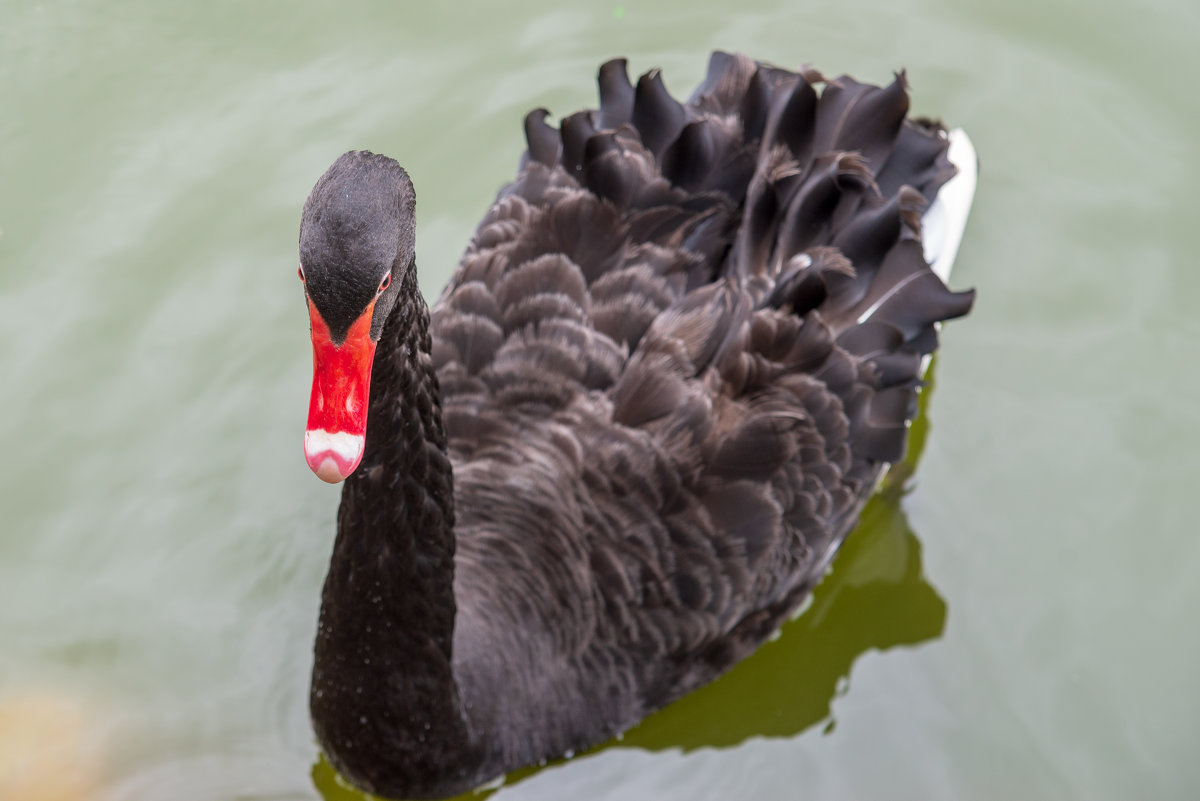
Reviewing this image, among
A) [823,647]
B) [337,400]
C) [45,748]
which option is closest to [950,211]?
[823,647]

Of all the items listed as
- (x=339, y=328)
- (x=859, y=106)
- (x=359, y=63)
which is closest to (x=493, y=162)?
(x=359, y=63)

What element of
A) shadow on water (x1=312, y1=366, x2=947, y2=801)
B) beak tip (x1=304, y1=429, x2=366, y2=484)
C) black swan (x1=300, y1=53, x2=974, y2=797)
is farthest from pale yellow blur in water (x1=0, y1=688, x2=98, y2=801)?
beak tip (x1=304, y1=429, x2=366, y2=484)

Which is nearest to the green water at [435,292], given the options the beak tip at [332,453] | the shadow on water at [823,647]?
the shadow on water at [823,647]

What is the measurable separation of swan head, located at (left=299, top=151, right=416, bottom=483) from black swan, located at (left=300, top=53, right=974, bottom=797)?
621 millimetres

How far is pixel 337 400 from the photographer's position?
2600 millimetres

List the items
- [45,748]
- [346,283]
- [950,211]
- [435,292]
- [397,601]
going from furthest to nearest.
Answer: [435,292]
[950,211]
[45,748]
[397,601]
[346,283]

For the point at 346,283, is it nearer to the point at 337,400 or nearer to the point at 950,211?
the point at 337,400

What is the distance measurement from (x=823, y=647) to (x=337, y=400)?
2.36 m

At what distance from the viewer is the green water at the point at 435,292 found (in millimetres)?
4203

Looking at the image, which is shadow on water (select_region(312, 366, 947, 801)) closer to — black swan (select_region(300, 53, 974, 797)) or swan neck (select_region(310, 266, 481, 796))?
black swan (select_region(300, 53, 974, 797))

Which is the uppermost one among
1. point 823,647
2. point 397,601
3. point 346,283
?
point 346,283

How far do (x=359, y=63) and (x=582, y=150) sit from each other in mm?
1963

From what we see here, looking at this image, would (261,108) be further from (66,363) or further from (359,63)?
(66,363)

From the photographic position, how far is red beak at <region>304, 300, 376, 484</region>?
101 inches
